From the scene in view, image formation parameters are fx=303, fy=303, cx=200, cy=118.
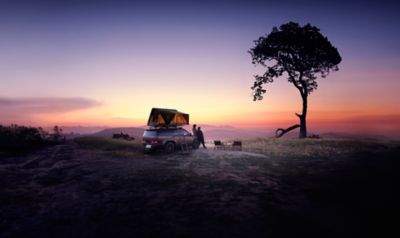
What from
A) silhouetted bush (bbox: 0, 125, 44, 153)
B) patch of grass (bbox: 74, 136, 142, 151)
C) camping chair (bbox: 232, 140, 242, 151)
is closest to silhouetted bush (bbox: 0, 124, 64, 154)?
silhouetted bush (bbox: 0, 125, 44, 153)

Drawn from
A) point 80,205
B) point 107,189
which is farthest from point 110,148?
point 80,205

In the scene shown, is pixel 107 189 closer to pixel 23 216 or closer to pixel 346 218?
pixel 23 216

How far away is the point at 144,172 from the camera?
45.5 feet

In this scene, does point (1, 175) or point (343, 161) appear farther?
point (343, 161)

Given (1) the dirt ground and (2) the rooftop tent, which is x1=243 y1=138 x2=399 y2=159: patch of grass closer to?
(1) the dirt ground

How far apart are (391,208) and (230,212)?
15.0 ft

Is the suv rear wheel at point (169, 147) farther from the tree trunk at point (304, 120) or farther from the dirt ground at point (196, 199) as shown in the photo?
the tree trunk at point (304, 120)

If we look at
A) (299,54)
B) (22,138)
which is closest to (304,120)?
(299,54)

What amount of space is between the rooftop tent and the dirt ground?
9077 millimetres

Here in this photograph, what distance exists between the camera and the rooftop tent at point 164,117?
25.2m

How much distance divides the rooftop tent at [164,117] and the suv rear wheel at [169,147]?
3681 millimetres

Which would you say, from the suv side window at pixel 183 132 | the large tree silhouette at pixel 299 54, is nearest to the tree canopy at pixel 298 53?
the large tree silhouette at pixel 299 54

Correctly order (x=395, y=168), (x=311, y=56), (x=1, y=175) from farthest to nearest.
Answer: (x=311, y=56) < (x=395, y=168) < (x=1, y=175)

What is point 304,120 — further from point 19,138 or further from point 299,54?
point 19,138
